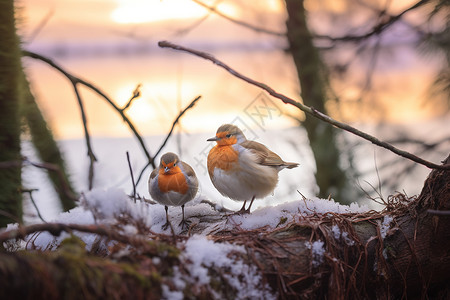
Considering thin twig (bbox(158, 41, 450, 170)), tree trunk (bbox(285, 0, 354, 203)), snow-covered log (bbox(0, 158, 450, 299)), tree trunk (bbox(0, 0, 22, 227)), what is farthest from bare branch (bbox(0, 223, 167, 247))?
tree trunk (bbox(285, 0, 354, 203))

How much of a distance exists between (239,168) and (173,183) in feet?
0.76

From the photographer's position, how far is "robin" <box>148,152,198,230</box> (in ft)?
5.16

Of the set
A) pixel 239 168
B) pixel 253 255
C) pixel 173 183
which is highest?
pixel 239 168

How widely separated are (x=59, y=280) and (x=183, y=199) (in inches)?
30.4

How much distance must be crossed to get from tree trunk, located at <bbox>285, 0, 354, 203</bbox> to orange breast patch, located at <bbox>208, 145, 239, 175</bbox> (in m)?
1.48

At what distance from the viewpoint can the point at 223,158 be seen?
1642 mm

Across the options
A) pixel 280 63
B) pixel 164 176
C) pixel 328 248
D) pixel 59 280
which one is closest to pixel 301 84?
pixel 280 63

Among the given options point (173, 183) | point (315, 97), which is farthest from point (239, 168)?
point (315, 97)

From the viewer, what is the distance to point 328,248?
1.19 metres

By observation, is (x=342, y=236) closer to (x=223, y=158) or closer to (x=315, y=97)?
(x=223, y=158)

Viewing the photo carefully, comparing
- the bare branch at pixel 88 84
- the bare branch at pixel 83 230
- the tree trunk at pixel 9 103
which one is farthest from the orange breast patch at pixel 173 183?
the bare branch at pixel 83 230

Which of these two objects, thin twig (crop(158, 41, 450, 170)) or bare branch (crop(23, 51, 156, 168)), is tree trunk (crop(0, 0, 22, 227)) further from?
thin twig (crop(158, 41, 450, 170))

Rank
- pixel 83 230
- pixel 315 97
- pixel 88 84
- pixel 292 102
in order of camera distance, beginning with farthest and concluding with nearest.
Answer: pixel 315 97 < pixel 88 84 < pixel 292 102 < pixel 83 230

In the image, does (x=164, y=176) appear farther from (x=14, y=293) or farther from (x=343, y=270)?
(x=14, y=293)
